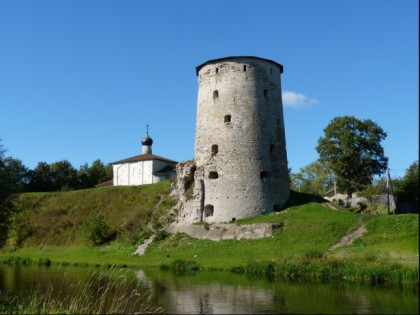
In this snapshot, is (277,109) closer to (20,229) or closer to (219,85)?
(219,85)

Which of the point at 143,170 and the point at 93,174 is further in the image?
the point at 93,174

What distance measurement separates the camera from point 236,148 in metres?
30.2

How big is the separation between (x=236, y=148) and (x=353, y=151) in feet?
38.0

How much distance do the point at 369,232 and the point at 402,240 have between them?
6.99 ft

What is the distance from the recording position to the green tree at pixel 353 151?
121 ft

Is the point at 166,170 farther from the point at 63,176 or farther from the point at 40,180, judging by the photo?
the point at 40,180

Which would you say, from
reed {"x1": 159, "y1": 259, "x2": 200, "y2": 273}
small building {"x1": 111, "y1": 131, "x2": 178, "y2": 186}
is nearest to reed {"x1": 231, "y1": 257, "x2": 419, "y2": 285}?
reed {"x1": 159, "y1": 259, "x2": 200, "y2": 273}

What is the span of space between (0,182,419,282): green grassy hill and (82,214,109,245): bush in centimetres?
29

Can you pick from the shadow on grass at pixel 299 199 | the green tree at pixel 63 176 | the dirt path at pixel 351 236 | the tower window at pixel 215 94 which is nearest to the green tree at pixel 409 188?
the shadow on grass at pixel 299 199

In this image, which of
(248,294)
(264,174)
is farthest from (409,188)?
(248,294)

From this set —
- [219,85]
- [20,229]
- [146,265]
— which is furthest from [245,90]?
[20,229]

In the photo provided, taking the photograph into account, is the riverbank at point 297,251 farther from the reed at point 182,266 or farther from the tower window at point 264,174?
the tower window at point 264,174

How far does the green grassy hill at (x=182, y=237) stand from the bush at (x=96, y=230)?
0.97 feet

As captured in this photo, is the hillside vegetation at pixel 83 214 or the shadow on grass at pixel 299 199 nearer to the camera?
the shadow on grass at pixel 299 199
